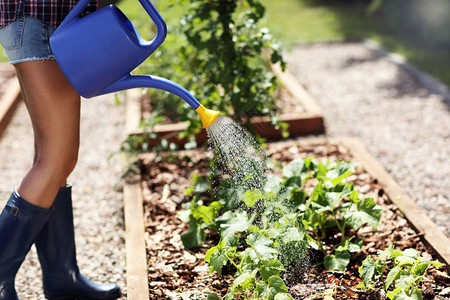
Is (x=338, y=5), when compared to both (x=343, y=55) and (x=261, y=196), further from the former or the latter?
(x=261, y=196)

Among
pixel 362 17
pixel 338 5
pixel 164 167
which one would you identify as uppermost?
pixel 338 5

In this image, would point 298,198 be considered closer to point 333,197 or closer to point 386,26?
point 333,197

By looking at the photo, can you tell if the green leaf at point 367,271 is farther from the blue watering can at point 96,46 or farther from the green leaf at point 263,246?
the blue watering can at point 96,46

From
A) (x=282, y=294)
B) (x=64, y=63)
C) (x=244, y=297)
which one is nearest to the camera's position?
(x=64, y=63)

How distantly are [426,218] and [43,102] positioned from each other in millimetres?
1680

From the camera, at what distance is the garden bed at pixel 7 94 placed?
4.21 meters

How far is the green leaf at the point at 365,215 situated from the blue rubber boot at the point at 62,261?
96 cm

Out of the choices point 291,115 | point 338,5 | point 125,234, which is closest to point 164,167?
point 125,234

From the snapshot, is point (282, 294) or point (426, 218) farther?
point (426, 218)

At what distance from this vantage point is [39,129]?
6.03ft

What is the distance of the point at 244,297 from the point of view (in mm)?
1895

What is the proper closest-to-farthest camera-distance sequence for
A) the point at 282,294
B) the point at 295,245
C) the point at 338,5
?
1. the point at 282,294
2. the point at 295,245
3. the point at 338,5

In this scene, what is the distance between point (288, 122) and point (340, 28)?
12.2 feet

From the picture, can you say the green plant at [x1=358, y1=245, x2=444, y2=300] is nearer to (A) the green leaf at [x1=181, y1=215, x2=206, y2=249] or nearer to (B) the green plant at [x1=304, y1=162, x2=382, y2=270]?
(B) the green plant at [x1=304, y1=162, x2=382, y2=270]
